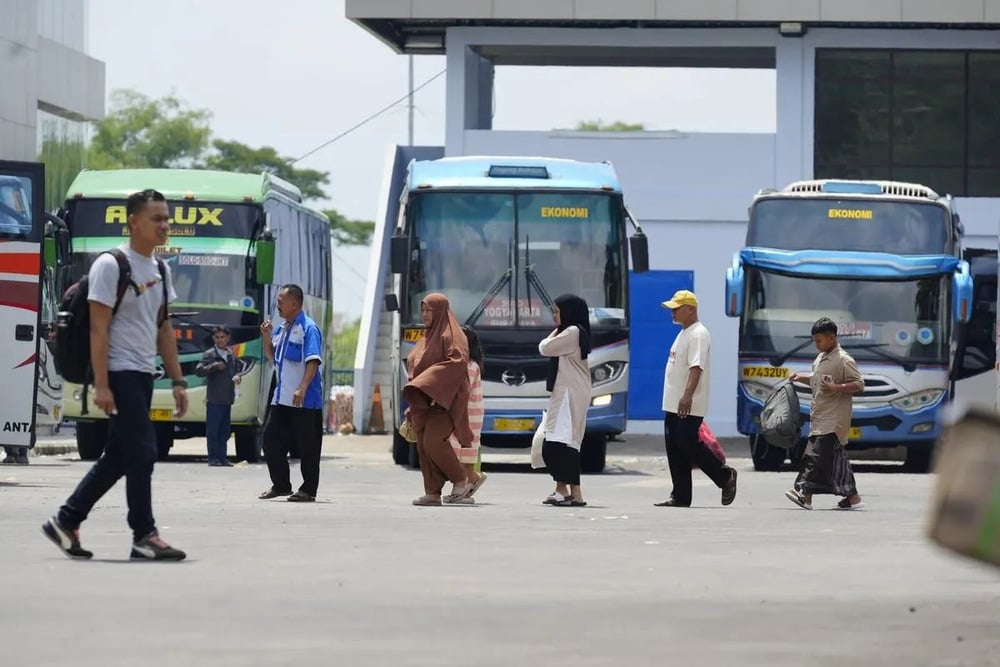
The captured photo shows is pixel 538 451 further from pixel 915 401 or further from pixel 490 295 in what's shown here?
pixel 915 401

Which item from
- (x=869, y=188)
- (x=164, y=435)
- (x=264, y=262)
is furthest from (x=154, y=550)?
(x=869, y=188)

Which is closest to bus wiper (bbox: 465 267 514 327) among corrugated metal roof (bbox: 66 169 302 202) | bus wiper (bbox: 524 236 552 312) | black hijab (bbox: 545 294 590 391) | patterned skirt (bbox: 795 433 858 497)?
bus wiper (bbox: 524 236 552 312)

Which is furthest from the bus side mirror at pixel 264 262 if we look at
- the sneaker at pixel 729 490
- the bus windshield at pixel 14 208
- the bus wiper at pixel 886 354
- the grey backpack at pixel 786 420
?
→ the sneaker at pixel 729 490

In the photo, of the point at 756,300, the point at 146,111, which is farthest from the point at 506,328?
the point at 146,111

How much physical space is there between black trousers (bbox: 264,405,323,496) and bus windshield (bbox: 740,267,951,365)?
422 inches

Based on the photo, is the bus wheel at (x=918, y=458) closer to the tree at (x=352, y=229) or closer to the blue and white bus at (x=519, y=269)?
the blue and white bus at (x=519, y=269)

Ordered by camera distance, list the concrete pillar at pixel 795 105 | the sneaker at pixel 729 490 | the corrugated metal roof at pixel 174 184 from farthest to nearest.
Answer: the concrete pillar at pixel 795 105
the corrugated metal roof at pixel 174 184
the sneaker at pixel 729 490

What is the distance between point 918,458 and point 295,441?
42.0ft

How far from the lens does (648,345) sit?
37531 millimetres

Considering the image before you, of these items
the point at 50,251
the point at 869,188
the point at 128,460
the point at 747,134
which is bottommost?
the point at 128,460

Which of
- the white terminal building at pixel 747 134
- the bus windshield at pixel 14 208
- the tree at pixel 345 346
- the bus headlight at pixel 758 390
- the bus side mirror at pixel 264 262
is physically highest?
the white terminal building at pixel 747 134

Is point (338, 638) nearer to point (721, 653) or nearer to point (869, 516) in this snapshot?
point (721, 653)

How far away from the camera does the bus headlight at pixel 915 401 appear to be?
27609 millimetres

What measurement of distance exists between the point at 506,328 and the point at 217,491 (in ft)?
22.0
